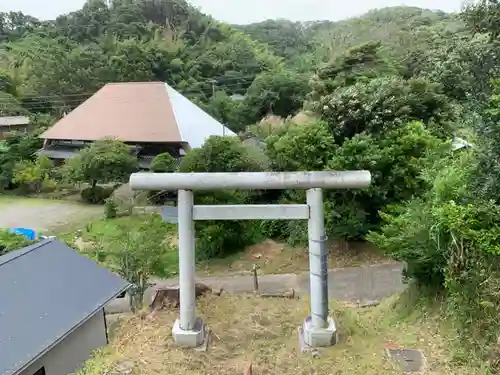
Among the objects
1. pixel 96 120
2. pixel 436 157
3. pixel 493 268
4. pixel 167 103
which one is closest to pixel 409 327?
pixel 493 268

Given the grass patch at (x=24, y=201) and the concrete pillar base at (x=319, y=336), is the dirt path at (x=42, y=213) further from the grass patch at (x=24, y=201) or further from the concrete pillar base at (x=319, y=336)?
the concrete pillar base at (x=319, y=336)

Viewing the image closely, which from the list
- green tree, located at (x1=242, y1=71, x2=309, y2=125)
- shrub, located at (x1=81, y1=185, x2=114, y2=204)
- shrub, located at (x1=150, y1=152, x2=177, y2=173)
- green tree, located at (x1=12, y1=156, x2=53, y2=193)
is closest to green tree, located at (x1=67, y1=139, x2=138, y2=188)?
shrub, located at (x1=81, y1=185, x2=114, y2=204)

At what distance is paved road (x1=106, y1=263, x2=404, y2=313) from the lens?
1228 centimetres

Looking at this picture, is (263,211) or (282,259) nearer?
(263,211)

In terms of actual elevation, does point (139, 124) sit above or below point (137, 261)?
above

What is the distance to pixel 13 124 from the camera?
1389 inches

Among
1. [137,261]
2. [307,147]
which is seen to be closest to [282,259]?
[307,147]

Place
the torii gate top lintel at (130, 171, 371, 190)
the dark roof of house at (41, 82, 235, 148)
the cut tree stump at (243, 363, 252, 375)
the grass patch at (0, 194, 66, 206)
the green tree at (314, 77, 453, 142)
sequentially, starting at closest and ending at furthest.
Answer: the cut tree stump at (243, 363, 252, 375) < the torii gate top lintel at (130, 171, 371, 190) < the green tree at (314, 77, 453, 142) < the grass patch at (0, 194, 66, 206) < the dark roof of house at (41, 82, 235, 148)

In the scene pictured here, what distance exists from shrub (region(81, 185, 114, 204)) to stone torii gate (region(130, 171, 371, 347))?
19.6m

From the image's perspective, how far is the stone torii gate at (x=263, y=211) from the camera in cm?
580

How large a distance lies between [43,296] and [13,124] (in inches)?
1231

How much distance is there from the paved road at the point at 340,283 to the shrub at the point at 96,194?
11236 millimetres

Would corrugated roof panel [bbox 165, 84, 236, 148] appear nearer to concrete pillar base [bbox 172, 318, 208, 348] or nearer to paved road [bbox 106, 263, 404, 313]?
paved road [bbox 106, 263, 404, 313]

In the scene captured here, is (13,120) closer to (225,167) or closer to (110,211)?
(110,211)
